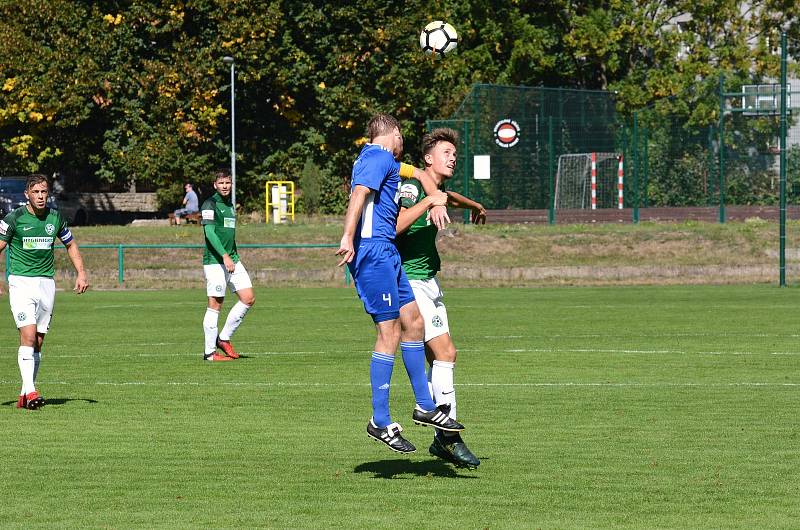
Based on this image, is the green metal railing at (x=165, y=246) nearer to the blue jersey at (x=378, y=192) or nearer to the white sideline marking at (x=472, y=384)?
the white sideline marking at (x=472, y=384)

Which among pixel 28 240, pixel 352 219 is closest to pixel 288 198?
pixel 28 240

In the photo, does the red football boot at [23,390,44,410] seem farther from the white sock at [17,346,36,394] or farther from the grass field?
the grass field

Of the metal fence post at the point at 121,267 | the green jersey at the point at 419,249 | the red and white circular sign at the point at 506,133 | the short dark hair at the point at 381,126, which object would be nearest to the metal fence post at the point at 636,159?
the red and white circular sign at the point at 506,133

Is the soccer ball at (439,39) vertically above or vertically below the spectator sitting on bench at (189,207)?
above

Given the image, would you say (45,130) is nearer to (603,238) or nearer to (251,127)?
(251,127)

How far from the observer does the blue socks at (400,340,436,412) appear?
358 inches

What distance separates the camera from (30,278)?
42.8ft

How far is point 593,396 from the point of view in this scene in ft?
43.5

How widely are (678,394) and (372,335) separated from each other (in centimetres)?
816

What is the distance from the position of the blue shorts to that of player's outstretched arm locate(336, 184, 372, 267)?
15cm

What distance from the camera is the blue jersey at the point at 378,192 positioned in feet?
29.4

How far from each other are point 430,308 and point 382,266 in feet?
3.02

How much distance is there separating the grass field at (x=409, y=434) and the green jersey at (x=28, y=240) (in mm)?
1322

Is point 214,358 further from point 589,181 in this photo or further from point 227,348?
point 589,181
